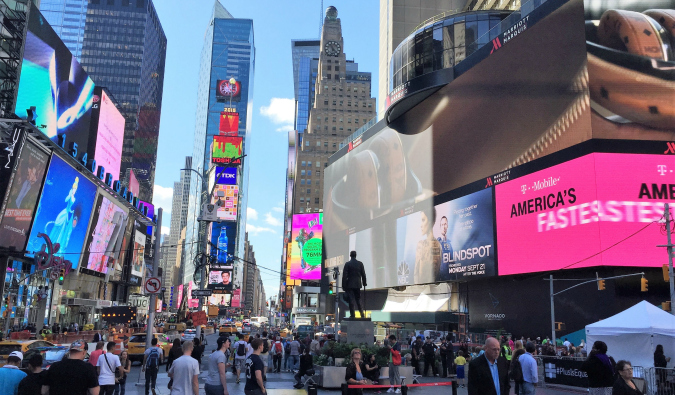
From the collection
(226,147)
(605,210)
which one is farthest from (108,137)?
(226,147)

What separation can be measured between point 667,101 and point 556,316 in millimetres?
15996

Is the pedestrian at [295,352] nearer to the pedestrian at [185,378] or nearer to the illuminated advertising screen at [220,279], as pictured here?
the pedestrian at [185,378]

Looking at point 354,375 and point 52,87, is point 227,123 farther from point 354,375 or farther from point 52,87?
point 354,375

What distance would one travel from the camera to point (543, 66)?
1655 inches

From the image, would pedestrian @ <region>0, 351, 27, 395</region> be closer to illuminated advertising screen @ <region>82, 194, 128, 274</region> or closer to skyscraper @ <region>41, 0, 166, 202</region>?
illuminated advertising screen @ <region>82, 194, 128, 274</region>

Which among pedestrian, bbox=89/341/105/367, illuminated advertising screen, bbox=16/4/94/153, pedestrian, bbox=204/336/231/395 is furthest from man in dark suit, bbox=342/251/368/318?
illuminated advertising screen, bbox=16/4/94/153

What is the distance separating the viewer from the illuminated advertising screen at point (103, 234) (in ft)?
196

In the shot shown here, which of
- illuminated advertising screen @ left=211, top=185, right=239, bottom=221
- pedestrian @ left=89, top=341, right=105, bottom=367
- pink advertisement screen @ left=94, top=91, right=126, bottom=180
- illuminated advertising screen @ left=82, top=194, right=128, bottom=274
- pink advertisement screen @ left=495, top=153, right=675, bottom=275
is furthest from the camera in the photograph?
illuminated advertising screen @ left=211, top=185, right=239, bottom=221

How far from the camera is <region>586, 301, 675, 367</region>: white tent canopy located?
58.7 ft

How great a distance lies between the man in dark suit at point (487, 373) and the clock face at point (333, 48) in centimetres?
15800

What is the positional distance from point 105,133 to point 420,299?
1619 inches

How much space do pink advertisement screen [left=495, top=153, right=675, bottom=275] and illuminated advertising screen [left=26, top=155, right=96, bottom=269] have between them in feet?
122

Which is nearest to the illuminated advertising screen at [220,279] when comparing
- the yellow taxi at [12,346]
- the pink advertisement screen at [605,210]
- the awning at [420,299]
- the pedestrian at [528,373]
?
the awning at [420,299]

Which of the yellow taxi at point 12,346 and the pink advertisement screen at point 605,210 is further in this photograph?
the pink advertisement screen at point 605,210
